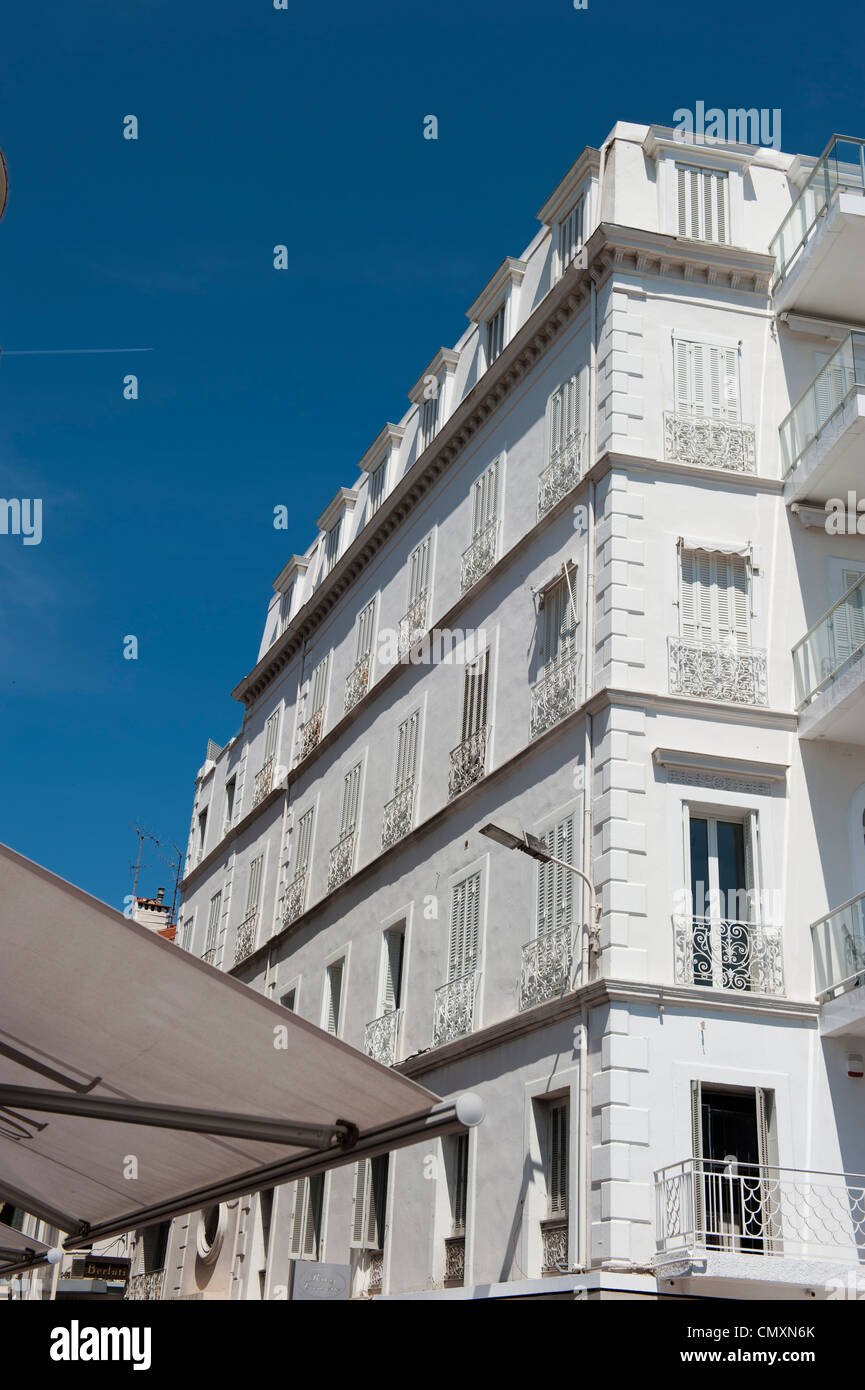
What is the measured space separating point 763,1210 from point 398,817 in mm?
10225

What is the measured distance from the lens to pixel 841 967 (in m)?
16.0

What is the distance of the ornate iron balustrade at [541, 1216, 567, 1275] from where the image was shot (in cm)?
1564

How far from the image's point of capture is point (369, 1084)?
6051mm

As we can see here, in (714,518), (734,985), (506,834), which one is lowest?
(734,985)

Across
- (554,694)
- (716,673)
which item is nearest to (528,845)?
(554,694)

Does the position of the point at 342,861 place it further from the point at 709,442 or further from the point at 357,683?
the point at 709,442

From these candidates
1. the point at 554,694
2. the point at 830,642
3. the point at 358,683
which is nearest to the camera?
the point at 830,642

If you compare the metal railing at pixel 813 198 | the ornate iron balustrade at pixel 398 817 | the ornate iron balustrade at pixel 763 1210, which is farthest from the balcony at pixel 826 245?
the ornate iron balustrade at pixel 763 1210

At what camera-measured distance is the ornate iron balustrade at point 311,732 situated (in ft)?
97.6

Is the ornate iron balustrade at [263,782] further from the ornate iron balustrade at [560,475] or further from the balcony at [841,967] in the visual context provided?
the balcony at [841,967]

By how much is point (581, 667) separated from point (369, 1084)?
1248 centimetres

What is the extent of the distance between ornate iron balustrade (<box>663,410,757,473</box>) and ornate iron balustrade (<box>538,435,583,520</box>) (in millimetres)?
1314
